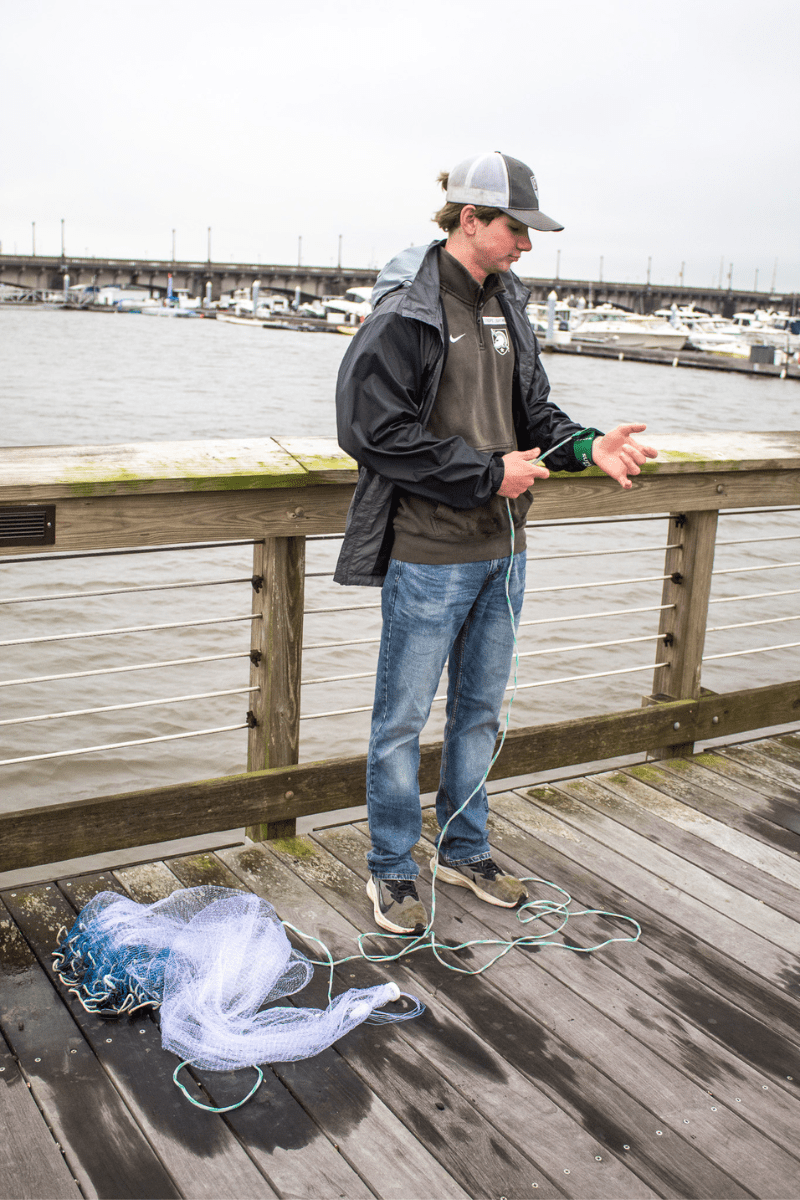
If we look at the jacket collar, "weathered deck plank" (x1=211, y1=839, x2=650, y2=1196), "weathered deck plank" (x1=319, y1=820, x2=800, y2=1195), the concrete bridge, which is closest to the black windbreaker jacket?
the jacket collar

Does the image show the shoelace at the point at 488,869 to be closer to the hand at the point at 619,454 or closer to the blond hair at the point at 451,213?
the hand at the point at 619,454

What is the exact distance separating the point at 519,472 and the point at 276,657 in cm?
87

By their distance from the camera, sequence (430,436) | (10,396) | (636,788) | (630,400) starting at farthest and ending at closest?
(630,400), (10,396), (636,788), (430,436)

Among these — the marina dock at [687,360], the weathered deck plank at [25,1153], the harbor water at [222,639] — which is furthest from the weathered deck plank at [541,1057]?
the marina dock at [687,360]

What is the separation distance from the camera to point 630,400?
33.1 m

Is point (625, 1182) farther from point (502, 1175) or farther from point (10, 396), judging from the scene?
point (10, 396)

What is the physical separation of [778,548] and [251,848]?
1105 centimetres

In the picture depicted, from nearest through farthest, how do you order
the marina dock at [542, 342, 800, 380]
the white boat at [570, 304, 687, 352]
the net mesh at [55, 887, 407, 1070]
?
the net mesh at [55, 887, 407, 1070] → the marina dock at [542, 342, 800, 380] → the white boat at [570, 304, 687, 352]

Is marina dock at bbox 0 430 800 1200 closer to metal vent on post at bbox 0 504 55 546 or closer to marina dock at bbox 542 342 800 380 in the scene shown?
metal vent on post at bbox 0 504 55 546

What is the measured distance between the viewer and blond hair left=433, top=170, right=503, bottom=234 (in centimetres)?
222

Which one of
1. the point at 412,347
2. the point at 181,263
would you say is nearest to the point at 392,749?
the point at 412,347

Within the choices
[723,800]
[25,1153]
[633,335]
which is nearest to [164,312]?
[633,335]

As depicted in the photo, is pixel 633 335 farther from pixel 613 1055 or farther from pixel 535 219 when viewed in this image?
pixel 613 1055

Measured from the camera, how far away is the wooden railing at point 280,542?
2305 mm
